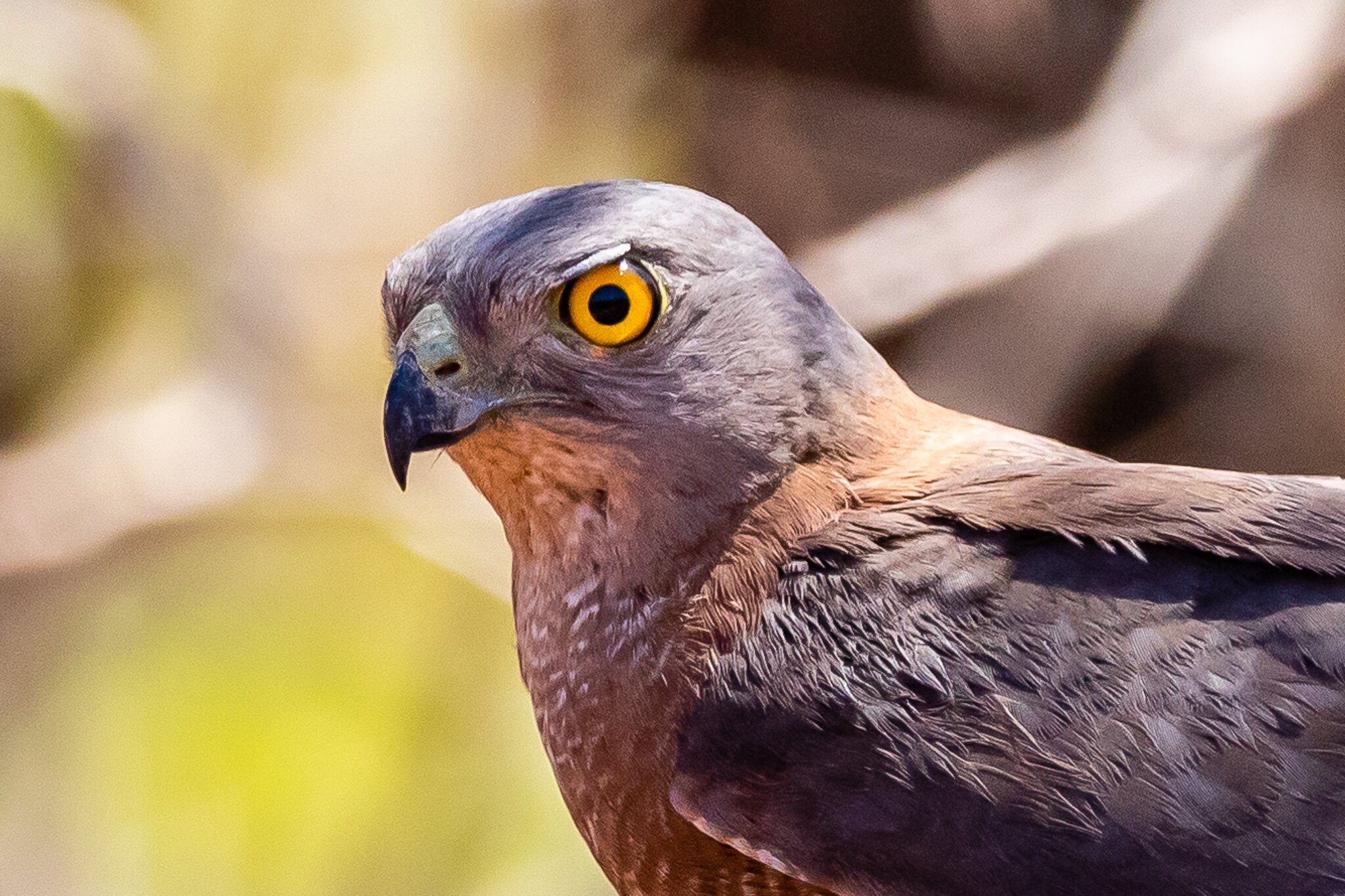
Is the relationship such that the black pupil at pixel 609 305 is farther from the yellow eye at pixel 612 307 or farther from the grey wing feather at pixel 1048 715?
the grey wing feather at pixel 1048 715

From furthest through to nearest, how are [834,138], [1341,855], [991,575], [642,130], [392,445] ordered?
[642,130], [834,138], [392,445], [991,575], [1341,855]

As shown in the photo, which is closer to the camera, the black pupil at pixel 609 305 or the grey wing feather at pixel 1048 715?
the grey wing feather at pixel 1048 715

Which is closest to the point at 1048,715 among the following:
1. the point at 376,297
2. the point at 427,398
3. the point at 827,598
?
the point at 827,598

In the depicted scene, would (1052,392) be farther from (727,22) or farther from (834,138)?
(727,22)

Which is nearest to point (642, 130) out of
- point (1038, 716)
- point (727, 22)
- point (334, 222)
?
point (727, 22)

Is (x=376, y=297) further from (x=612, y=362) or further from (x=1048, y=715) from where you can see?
(x=1048, y=715)

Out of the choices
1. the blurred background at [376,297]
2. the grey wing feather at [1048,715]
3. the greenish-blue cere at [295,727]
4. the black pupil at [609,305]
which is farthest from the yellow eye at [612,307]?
the greenish-blue cere at [295,727]
